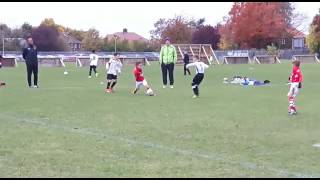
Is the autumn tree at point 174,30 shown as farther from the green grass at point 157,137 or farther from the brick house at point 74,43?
the green grass at point 157,137

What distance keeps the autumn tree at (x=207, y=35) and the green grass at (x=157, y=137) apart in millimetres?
95638

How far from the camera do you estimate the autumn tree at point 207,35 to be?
113 m

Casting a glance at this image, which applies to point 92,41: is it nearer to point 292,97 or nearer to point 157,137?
point 292,97

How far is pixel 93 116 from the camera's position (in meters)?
13.5

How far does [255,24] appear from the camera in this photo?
102375 mm

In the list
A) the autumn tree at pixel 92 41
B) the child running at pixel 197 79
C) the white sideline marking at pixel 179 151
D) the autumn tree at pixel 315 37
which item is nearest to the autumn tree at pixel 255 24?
the autumn tree at pixel 315 37

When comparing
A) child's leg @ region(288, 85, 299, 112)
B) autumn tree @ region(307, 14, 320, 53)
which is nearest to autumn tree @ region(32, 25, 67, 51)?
autumn tree @ region(307, 14, 320, 53)

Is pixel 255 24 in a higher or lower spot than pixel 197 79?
higher

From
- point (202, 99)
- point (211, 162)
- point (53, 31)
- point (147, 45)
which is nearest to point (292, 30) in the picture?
point (147, 45)

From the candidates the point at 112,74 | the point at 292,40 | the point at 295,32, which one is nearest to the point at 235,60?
the point at 112,74

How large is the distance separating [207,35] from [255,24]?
15.1 metres

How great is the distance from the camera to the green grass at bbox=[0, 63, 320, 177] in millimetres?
7648

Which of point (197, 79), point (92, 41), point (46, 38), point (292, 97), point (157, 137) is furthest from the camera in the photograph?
point (92, 41)

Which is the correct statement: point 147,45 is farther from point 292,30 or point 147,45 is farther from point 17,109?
point 17,109
